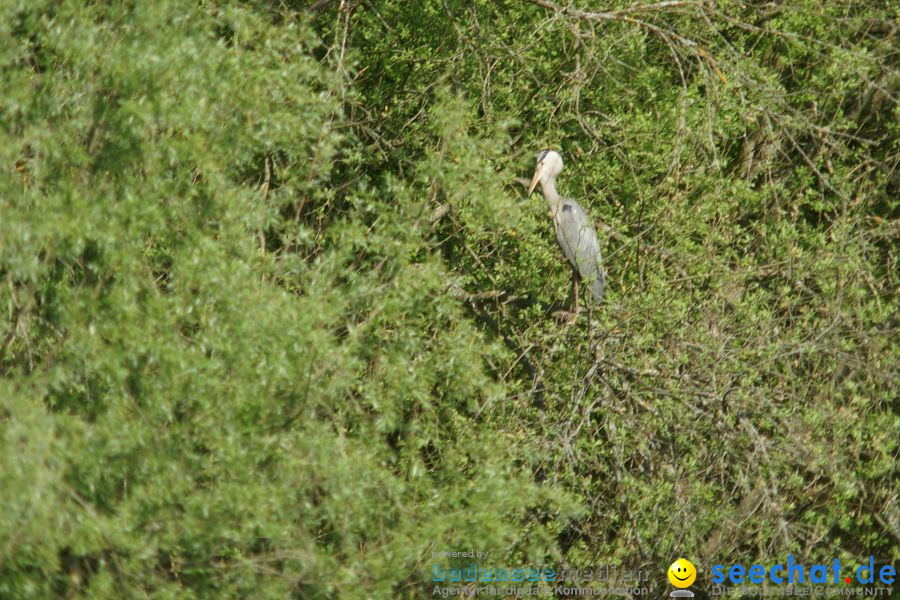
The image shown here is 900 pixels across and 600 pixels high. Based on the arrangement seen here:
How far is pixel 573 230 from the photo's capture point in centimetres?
608

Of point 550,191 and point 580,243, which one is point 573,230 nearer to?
point 550,191

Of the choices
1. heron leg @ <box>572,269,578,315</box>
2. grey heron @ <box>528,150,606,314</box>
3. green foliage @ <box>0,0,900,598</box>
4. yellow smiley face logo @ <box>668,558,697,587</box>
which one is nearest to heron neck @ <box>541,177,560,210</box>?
grey heron @ <box>528,150,606,314</box>

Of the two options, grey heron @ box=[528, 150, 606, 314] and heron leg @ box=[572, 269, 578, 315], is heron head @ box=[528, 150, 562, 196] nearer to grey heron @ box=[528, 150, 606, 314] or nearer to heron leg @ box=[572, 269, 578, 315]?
grey heron @ box=[528, 150, 606, 314]

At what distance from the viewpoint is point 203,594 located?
379 cm

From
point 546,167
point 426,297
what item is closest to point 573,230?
point 546,167

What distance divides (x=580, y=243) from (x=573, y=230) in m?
0.54

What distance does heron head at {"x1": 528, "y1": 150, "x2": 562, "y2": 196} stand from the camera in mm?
6086

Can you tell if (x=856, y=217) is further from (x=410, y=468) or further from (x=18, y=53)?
(x=18, y=53)

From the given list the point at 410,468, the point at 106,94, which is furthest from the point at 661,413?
the point at 106,94

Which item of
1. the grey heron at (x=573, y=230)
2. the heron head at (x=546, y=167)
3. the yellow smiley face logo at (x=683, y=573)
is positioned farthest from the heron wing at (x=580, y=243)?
the yellow smiley face logo at (x=683, y=573)

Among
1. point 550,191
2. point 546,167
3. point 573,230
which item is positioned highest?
point 546,167

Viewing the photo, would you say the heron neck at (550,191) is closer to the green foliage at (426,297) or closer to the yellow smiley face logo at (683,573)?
the green foliage at (426,297)

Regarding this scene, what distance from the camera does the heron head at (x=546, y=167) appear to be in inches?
240

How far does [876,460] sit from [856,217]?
1.39 metres
